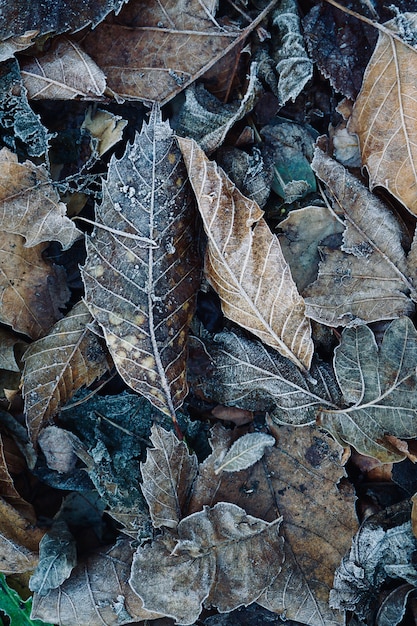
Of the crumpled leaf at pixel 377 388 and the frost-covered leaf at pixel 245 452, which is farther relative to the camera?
the frost-covered leaf at pixel 245 452

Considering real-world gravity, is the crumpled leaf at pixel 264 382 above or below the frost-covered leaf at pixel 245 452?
above

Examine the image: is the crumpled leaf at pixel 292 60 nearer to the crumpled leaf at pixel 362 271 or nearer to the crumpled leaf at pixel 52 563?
the crumpled leaf at pixel 362 271

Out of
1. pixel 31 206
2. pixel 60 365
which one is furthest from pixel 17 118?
pixel 60 365

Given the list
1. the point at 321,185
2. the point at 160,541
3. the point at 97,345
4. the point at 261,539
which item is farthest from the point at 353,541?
the point at 321,185

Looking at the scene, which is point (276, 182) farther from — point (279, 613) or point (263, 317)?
point (279, 613)

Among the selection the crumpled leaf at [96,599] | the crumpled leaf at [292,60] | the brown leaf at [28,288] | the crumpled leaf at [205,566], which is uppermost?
the crumpled leaf at [292,60]

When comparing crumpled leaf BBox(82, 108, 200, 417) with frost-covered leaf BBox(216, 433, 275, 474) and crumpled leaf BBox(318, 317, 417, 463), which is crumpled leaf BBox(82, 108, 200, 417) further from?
crumpled leaf BBox(318, 317, 417, 463)

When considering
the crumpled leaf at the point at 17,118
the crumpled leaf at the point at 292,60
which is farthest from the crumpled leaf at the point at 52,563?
the crumpled leaf at the point at 292,60

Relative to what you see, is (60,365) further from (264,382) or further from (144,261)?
(264,382)
